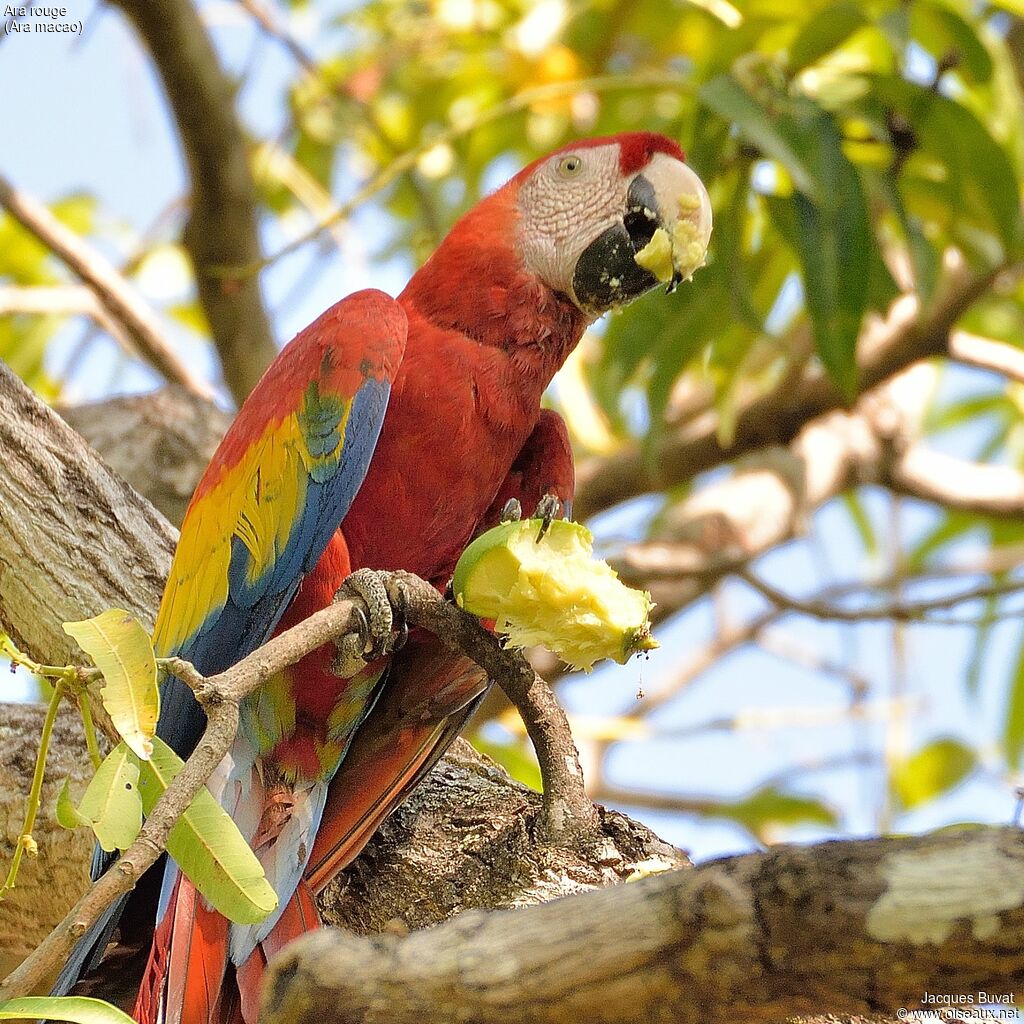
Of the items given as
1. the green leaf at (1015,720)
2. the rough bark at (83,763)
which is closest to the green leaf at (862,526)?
the green leaf at (1015,720)

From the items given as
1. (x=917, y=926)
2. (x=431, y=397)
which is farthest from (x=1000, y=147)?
(x=917, y=926)

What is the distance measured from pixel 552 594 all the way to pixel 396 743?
0.50 metres

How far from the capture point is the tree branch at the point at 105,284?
3209 mm

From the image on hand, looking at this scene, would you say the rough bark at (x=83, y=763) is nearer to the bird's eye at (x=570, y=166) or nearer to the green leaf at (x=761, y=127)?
the bird's eye at (x=570, y=166)

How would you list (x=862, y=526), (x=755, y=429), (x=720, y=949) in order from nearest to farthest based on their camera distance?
(x=720, y=949)
(x=755, y=429)
(x=862, y=526)

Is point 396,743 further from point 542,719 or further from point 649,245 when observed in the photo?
point 649,245

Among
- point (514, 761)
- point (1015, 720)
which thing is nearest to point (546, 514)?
point (514, 761)

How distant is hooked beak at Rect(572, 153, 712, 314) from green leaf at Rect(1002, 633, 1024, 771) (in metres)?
2.52

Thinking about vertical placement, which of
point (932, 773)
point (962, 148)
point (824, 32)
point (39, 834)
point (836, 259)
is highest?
point (824, 32)

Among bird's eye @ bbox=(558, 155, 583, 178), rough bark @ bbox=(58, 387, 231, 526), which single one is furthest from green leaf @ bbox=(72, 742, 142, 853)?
rough bark @ bbox=(58, 387, 231, 526)

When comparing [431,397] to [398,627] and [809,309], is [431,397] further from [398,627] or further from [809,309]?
[809,309]

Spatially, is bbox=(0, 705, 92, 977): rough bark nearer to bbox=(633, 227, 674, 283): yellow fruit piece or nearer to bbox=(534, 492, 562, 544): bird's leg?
bbox=(534, 492, 562, 544): bird's leg

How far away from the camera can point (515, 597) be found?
61.2 inches

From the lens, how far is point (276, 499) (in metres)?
1.83
